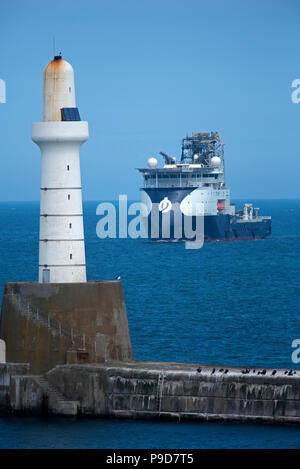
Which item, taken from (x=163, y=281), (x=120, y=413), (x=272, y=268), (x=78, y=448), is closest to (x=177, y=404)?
(x=120, y=413)

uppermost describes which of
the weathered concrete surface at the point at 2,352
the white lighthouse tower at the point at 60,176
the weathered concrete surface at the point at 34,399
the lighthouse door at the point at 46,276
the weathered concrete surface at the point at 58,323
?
the white lighthouse tower at the point at 60,176

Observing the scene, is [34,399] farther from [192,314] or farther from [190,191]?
[190,191]

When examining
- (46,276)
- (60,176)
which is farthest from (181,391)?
(60,176)

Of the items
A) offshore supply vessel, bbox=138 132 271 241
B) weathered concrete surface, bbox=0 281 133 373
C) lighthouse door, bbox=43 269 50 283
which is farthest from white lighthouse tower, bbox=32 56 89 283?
→ offshore supply vessel, bbox=138 132 271 241

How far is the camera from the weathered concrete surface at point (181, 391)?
1372 inches

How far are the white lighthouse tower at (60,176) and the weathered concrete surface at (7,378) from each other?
327cm

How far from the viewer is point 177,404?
3578 centimetres

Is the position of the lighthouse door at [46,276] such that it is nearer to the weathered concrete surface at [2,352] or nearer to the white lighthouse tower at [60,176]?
the white lighthouse tower at [60,176]

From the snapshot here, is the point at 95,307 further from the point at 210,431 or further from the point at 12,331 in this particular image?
the point at 210,431

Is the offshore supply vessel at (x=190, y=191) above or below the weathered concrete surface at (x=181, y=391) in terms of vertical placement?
above

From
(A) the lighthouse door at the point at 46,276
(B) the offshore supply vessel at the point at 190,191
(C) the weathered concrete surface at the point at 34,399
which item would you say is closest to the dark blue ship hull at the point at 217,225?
(B) the offshore supply vessel at the point at 190,191

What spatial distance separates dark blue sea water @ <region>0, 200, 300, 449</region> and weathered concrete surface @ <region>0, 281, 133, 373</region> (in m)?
2.75

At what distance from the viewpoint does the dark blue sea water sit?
33656mm
